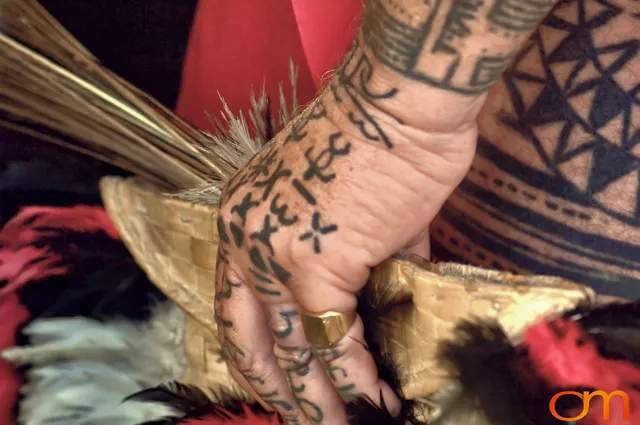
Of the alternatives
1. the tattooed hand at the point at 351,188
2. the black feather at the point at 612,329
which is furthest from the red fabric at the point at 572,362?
the tattooed hand at the point at 351,188

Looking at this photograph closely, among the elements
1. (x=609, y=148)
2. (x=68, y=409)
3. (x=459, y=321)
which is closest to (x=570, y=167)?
(x=609, y=148)

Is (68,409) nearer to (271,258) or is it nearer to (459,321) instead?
(271,258)

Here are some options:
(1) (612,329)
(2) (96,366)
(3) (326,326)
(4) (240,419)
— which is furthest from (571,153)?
(2) (96,366)

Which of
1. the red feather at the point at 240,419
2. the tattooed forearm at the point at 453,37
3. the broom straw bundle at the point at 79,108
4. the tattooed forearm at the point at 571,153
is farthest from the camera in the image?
the broom straw bundle at the point at 79,108

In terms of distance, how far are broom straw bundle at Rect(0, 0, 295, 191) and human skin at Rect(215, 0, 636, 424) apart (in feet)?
0.77

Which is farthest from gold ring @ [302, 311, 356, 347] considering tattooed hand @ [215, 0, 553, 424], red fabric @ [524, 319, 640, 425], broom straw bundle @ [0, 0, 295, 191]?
broom straw bundle @ [0, 0, 295, 191]

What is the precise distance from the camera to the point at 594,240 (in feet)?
1.64

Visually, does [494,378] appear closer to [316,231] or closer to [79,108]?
[316,231]

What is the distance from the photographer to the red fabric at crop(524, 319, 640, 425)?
0.45 meters

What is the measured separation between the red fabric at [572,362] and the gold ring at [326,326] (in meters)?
0.14

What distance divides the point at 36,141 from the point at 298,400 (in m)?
0.47

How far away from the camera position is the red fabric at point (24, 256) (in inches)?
26.0

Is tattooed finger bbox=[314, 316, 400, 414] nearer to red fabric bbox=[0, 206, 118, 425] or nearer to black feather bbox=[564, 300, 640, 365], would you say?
black feather bbox=[564, 300, 640, 365]

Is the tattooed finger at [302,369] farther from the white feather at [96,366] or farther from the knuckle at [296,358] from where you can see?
the white feather at [96,366]
